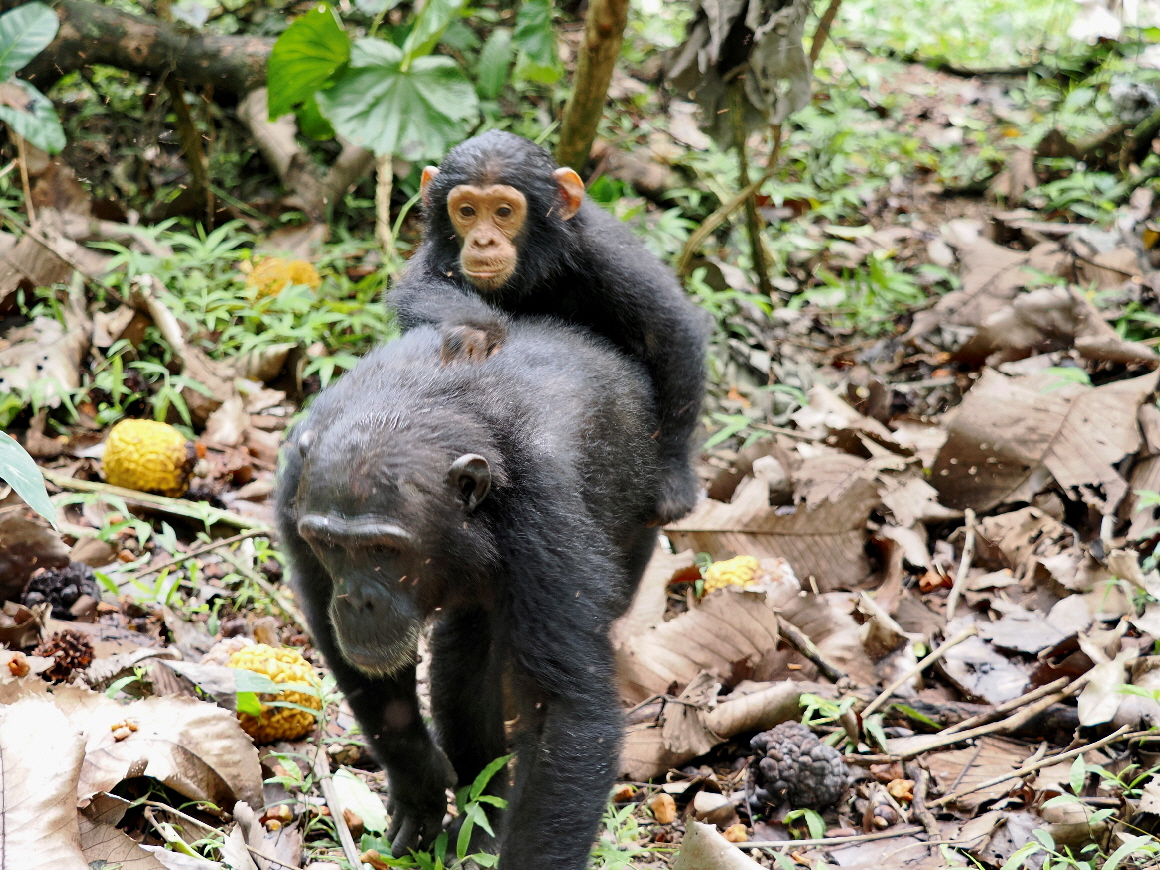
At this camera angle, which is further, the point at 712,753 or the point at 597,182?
the point at 597,182

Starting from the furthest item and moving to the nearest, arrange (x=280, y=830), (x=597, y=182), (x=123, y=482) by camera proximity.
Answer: (x=597, y=182) < (x=123, y=482) < (x=280, y=830)

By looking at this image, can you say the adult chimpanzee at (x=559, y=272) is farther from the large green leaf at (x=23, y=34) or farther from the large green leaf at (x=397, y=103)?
the large green leaf at (x=23, y=34)

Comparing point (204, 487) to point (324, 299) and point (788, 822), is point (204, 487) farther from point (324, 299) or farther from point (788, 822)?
point (788, 822)

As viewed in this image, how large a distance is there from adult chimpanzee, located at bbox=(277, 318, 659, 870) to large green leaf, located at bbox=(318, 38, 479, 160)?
3164 mm

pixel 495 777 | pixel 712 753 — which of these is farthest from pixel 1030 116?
pixel 495 777

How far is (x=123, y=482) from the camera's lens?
548cm

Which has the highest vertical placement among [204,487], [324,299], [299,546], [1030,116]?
[1030,116]

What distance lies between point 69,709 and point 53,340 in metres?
3.34

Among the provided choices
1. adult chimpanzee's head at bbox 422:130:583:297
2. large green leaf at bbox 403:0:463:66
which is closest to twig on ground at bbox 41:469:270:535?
adult chimpanzee's head at bbox 422:130:583:297

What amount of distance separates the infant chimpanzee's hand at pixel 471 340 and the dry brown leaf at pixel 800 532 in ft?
6.87

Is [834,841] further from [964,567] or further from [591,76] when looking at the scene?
[591,76]

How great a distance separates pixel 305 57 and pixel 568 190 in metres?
2.97

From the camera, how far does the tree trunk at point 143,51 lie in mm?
7633

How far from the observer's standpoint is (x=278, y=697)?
4.14 m
